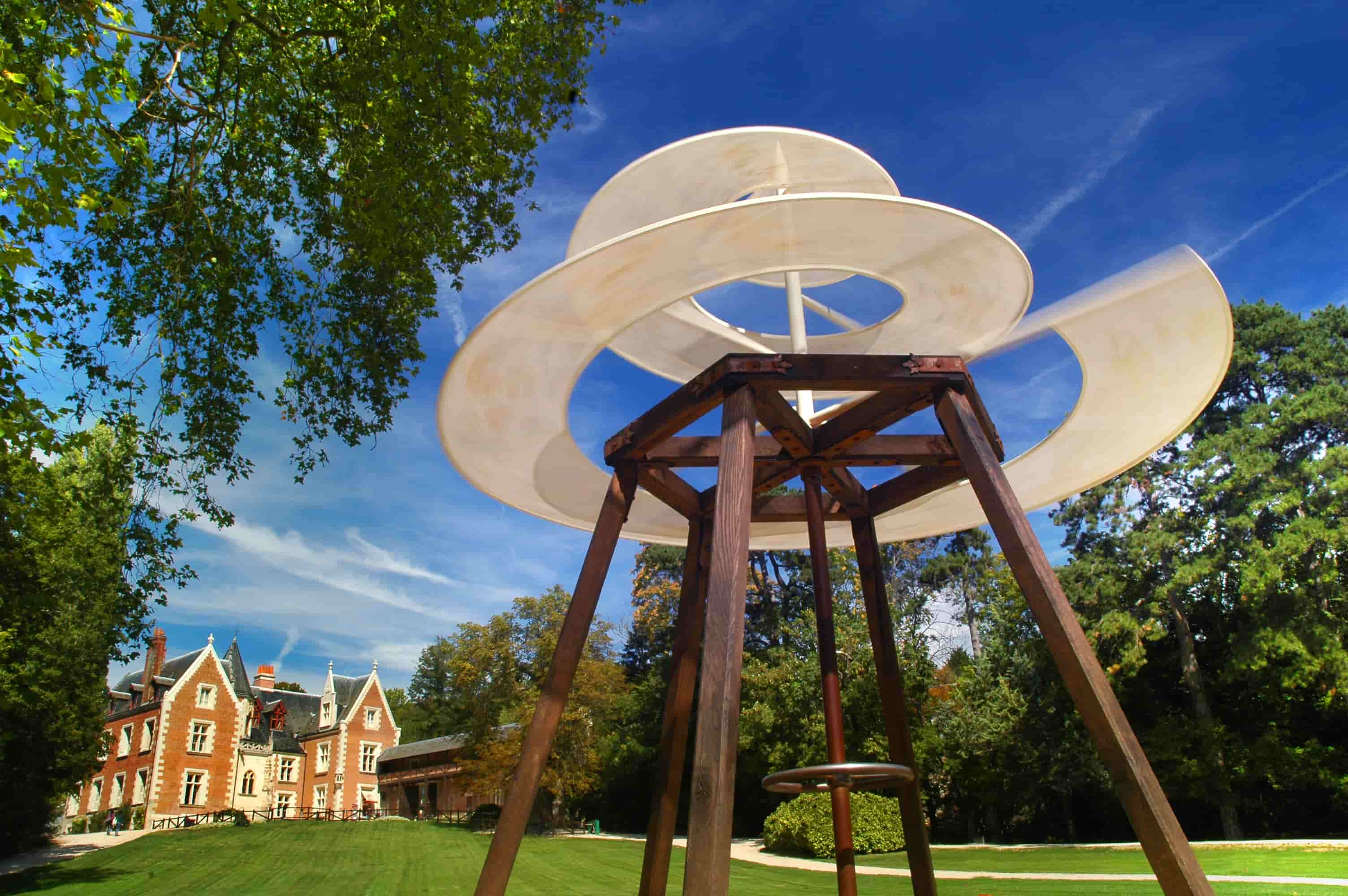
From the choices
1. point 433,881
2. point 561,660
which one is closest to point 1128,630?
point 433,881

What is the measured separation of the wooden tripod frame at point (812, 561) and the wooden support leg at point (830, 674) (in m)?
0.02

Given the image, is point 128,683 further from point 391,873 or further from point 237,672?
point 391,873

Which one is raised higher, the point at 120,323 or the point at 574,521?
the point at 120,323

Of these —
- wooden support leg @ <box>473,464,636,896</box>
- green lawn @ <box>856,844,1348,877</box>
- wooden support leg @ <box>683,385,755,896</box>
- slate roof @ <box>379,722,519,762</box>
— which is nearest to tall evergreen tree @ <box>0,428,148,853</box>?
wooden support leg @ <box>473,464,636,896</box>

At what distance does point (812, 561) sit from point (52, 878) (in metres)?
23.9

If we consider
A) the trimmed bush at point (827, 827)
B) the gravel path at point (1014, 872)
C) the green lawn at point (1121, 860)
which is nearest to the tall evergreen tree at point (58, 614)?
the gravel path at point (1014, 872)

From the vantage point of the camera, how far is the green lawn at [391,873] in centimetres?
1501

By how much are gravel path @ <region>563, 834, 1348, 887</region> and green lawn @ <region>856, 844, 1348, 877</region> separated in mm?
416

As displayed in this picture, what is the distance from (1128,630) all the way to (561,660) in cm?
2640

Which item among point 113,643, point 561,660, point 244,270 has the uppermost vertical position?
point 244,270

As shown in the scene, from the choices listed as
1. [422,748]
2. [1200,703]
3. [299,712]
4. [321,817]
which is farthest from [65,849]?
[1200,703]

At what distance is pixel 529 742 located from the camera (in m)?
5.98

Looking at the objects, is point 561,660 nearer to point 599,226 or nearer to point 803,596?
point 599,226

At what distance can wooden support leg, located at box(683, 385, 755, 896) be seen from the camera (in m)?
4.46
